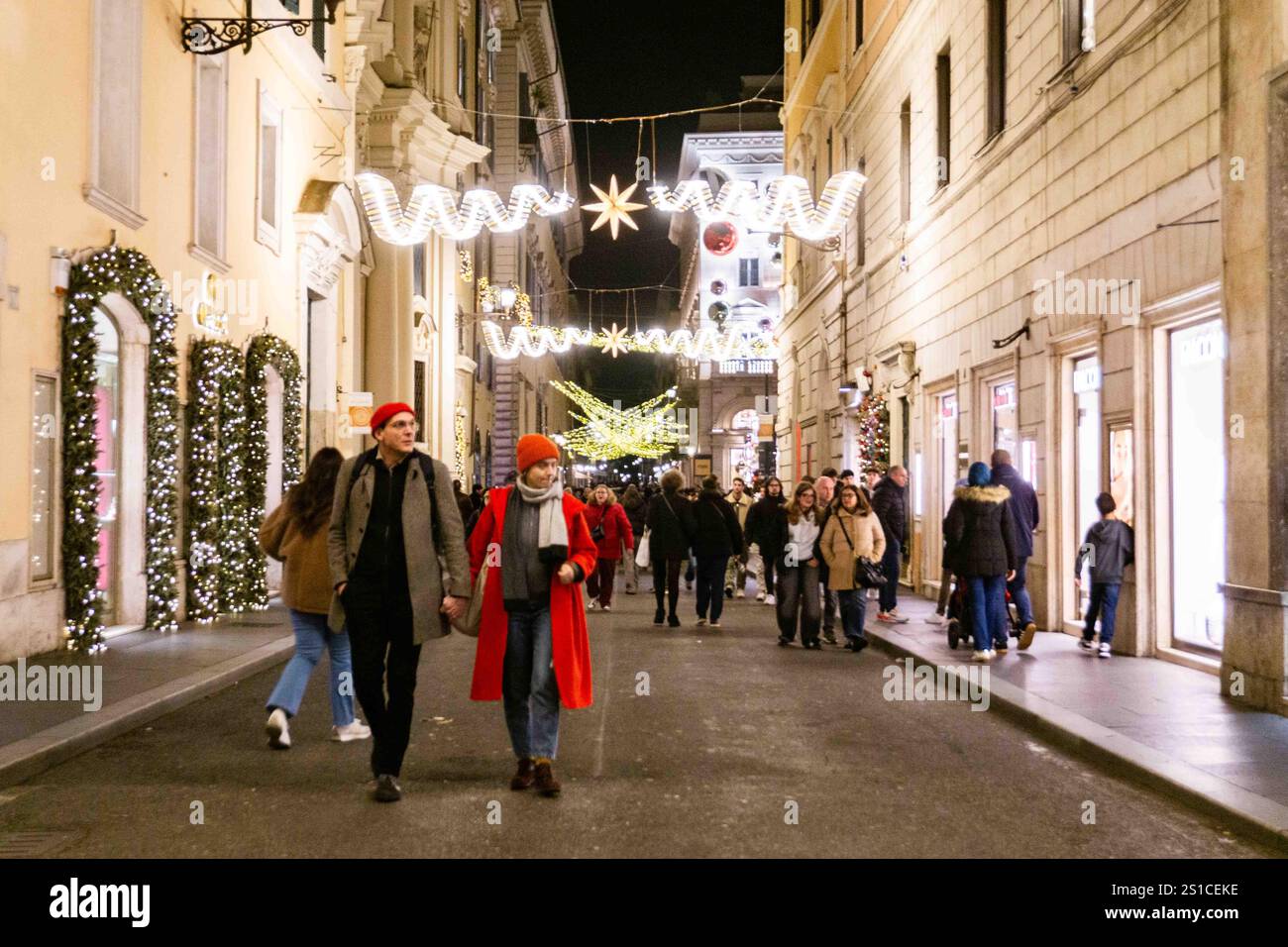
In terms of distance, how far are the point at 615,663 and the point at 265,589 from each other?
7042 millimetres

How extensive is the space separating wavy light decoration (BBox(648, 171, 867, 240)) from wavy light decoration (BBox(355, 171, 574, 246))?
1865 millimetres

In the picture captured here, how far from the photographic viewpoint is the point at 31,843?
5941mm

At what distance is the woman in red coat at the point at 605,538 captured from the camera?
18875 mm

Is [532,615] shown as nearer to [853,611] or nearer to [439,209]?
[853,611]

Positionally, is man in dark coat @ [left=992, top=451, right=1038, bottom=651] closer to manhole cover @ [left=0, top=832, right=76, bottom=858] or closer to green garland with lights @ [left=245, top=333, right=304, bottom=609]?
manhole cover @ [left=0, top=832, right=76, bottom=858]

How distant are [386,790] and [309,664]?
199cm

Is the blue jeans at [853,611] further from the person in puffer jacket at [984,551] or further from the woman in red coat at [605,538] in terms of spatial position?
the woman in red coat at [605,538]

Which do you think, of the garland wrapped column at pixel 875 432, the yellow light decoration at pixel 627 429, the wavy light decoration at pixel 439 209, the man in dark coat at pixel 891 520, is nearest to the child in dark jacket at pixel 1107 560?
the man in dark coat at pixel 891 520

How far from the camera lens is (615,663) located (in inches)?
504

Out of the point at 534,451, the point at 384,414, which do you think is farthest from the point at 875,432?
the point at 384,414

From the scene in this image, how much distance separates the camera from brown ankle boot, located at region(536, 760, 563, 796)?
22.6 ft

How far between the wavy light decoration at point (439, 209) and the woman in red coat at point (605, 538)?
471 centimetres
